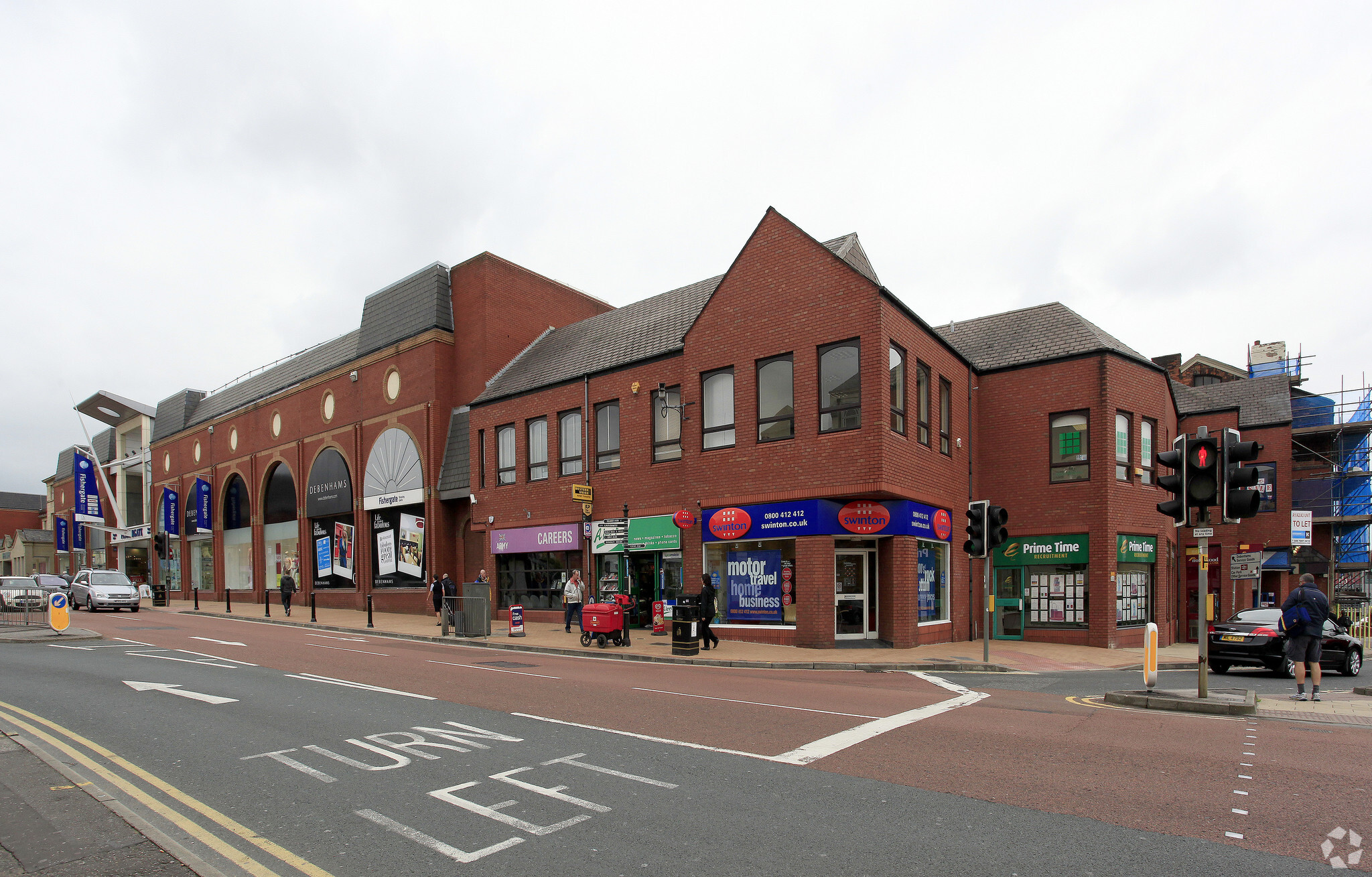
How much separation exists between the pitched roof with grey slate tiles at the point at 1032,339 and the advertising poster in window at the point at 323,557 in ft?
88.4

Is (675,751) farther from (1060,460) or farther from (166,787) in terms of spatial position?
(1060,460)

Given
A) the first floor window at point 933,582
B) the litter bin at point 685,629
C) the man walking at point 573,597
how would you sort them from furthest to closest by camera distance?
the man walking at point 573,597, the first floor window at point 933,582, the litter bin at point 685,629

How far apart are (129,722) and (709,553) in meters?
13.5

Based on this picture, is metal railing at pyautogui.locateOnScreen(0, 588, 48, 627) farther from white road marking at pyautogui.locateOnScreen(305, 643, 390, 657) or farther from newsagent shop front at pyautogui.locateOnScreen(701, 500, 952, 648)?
newsagent shop front at pyautogui.locateOnScreen(701, 500, 952, 648)

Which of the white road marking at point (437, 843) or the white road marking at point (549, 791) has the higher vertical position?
the white road marking at point (437, 843)

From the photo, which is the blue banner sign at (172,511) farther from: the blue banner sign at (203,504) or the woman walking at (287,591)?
the woman walking at (287,591)

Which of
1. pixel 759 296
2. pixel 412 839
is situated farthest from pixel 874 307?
pixel 412 839

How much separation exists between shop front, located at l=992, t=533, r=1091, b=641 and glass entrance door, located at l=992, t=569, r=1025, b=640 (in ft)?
0.06

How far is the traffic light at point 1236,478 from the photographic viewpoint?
9820 millimetres

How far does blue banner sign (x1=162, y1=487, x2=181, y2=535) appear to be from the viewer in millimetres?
47531

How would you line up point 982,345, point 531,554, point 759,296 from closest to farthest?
point 759,296
point 982,345
point 531,554

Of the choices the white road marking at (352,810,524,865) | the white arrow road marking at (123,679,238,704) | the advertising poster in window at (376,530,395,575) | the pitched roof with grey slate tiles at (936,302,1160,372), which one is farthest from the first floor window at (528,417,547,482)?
the white road marking at (352,810,524,865)

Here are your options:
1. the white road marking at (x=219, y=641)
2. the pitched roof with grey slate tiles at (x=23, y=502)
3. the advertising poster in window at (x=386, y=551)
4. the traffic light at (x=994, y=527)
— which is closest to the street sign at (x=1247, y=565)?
the traffic light at (x=994, y=527)

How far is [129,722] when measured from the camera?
9.04 meters
